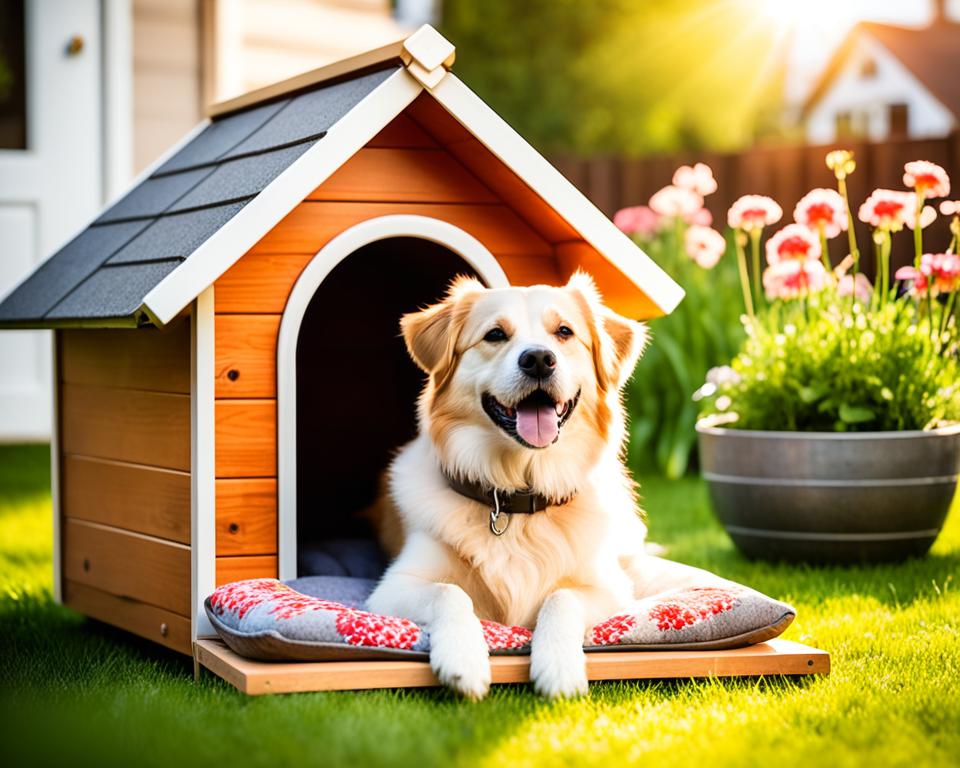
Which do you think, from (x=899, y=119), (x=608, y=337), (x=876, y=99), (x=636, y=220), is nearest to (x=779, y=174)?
(x=636, y=220)

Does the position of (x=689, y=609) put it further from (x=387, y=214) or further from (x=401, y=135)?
(x=401, y=135)

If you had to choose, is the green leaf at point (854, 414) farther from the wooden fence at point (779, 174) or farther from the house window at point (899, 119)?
the house window at point (899, 119)

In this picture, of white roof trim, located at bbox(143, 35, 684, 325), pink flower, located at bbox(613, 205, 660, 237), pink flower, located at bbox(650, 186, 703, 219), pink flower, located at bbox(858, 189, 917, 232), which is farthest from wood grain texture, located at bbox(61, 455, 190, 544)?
pink flower, located at bbox(613, 205, 660, 237)

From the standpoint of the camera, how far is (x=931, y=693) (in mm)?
2977

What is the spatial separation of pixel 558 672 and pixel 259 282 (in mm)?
1387

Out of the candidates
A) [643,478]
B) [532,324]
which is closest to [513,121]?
[643,478]

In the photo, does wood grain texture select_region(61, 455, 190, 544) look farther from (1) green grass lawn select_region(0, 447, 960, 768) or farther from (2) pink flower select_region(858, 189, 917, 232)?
(2) pink flower select_region(858, 189, 917, 232)

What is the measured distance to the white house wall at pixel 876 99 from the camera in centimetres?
2739

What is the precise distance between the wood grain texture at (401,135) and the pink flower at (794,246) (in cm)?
161

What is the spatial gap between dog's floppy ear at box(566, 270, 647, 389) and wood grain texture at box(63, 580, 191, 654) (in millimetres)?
1362

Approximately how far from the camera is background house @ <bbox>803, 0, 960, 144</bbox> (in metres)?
26.2

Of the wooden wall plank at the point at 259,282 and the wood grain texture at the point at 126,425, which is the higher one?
the wooden wall plank at the point at 259,282

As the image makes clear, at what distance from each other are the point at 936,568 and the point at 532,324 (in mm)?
2051

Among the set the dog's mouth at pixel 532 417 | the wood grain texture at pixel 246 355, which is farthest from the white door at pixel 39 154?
the dog's mouth at pixel 532 417
